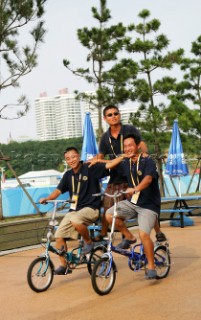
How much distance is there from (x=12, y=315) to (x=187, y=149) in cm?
2544

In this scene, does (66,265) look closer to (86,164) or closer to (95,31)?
(86,164)

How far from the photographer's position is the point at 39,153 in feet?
358

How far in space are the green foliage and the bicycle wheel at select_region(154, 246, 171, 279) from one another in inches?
3784

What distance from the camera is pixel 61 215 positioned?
440 inches

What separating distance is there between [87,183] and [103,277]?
1185 mm

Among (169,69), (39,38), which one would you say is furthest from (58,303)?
(169,69)

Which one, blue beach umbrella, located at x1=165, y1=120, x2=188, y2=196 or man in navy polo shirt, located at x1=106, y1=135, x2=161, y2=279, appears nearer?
man in navy polo shirt, located at x1=106, y1=135, x2=161, y2=279

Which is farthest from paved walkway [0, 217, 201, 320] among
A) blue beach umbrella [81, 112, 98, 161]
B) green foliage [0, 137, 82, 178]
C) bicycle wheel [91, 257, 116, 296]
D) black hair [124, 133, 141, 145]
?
green foliage [0, 137, 82, 178]

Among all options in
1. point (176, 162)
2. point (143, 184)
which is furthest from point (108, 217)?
point (176, 162)

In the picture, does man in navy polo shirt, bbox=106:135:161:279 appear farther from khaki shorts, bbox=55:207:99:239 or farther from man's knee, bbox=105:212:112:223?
khaki shorts, bbox=55:207:99:239

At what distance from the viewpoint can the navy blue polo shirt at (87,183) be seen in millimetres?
6465

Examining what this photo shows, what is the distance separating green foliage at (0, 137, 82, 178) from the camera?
10531 centimetres

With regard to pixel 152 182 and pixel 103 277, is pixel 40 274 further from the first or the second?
pixel 152 182

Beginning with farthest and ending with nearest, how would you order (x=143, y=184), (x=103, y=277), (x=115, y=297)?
(x=143, y=184)
(x=103, y=277)
(x=115, y=297)
